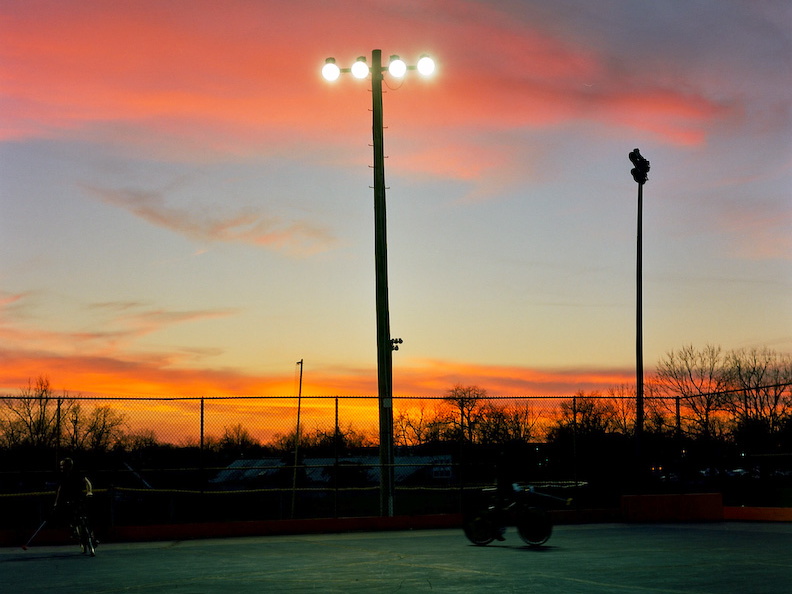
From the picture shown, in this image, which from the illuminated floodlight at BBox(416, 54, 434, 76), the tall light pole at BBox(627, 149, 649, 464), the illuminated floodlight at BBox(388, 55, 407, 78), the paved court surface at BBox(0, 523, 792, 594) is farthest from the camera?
the tall light pole at BBox(627, 149, 649, 464)

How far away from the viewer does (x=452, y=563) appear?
14.4 m

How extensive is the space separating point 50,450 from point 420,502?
40.1m

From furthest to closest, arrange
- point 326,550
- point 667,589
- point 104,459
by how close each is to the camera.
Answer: point 104,459
point 326,550
point 667,589

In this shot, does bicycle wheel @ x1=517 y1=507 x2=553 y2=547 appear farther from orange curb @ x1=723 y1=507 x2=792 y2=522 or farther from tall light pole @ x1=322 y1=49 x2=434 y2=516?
orange curb @ x1=723 y1=507 x2=792 y2=522

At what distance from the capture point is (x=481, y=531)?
17.9 m

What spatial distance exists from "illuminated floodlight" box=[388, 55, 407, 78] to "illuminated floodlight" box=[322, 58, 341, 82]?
4.13 ft

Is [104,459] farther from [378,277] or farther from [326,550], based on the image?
[326,550]

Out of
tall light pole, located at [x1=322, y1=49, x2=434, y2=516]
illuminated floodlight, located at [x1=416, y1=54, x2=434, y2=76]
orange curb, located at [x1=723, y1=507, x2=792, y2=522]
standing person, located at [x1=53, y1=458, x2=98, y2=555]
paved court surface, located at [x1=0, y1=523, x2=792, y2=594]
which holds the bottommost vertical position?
orange curb, located at [x1=723, y1=507, x2=792, y2=522]

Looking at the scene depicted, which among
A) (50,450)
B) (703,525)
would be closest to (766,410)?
(703,525)

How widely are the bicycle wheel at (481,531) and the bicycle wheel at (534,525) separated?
716mm

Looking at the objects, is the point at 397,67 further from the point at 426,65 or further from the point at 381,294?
the point at 381,294

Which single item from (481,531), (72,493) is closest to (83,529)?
(72,493)

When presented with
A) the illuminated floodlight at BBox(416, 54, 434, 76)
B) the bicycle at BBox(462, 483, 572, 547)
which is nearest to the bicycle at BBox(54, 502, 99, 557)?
the bicycle at BBox(462, 483, 572, 547)

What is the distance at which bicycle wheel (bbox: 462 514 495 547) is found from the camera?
17797mm
